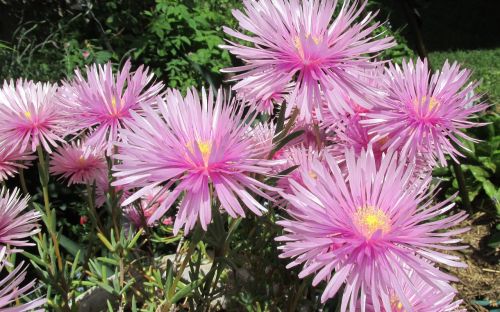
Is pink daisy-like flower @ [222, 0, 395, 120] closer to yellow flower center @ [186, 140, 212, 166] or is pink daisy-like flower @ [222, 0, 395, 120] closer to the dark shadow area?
yellow flower center @ [186, 140, 212, 166]

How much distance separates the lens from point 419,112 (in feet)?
2.16

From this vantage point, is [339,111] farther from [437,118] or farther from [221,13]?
[221,13]

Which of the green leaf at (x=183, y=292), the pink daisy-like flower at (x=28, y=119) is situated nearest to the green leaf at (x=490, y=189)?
the green leaf at (x=183, y=292)

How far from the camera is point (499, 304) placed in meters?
1.77

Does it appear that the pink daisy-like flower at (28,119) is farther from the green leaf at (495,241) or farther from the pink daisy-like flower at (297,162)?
the green leaf at (495,241)

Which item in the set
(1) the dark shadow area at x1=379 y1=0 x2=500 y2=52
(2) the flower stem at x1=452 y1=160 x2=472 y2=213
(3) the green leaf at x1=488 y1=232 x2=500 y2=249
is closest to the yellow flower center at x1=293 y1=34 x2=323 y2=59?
(2) the flower stem at x1=452 y1=160 x2=472 y2=213

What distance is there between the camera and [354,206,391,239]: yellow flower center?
53cm

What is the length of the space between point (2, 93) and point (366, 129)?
0.62 meters

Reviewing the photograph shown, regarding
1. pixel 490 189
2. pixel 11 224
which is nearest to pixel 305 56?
pixel 11 224

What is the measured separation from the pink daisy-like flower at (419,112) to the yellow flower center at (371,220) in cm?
11

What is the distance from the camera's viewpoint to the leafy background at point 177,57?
1556 mm

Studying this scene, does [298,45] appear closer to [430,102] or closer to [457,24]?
[430,102]

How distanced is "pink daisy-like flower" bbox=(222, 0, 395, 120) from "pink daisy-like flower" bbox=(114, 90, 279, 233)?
67 millimetres

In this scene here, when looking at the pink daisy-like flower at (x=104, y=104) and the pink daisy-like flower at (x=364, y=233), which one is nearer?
the pink daisy-like flower at (x=364, y=233)
